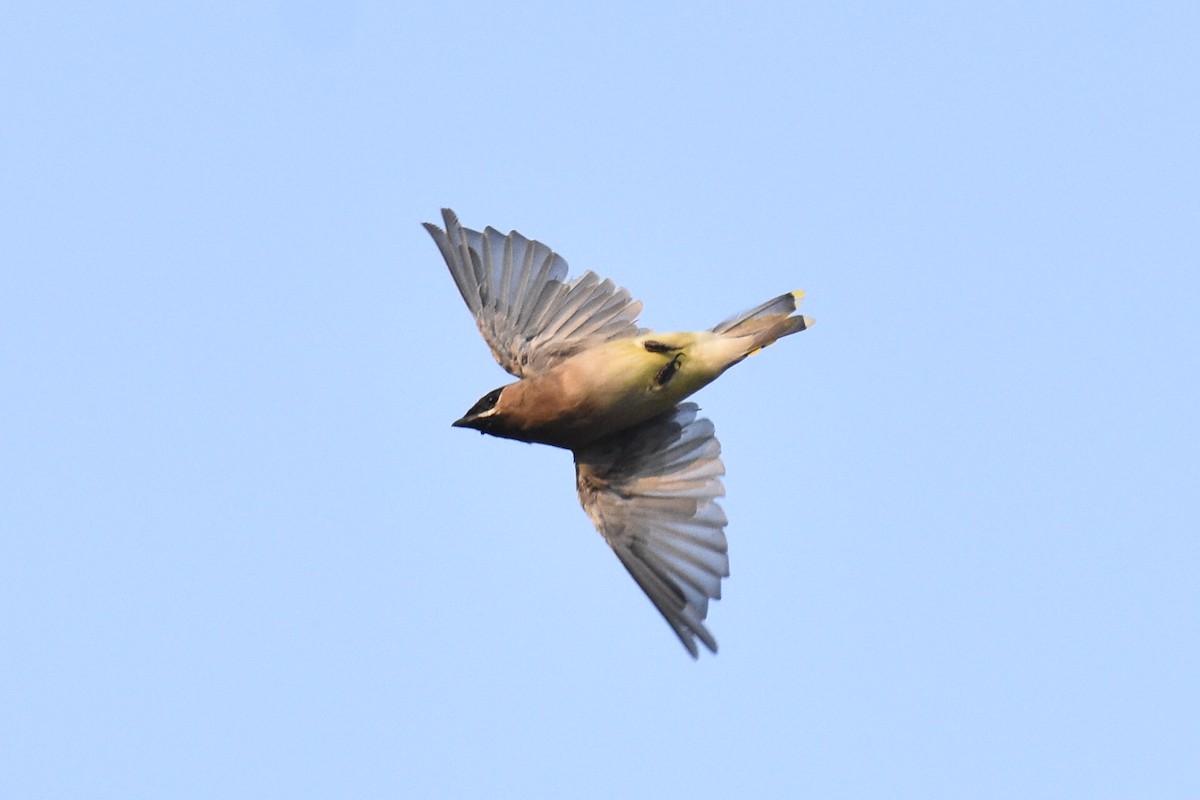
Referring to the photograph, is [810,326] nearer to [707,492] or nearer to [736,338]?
[736,338]

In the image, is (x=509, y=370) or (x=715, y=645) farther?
(x=509, y=370)

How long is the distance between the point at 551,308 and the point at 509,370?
17.5 inches

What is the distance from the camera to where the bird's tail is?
31.8ft

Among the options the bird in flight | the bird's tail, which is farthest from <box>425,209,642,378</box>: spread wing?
the bird's tail

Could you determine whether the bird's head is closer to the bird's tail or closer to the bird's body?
the bird's body

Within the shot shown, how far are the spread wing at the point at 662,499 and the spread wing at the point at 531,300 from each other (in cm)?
66

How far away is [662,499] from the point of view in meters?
9.78

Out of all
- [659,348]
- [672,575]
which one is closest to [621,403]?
[659,348]

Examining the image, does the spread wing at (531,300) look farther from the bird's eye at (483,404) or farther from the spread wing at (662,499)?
the spread wing at (662,499)

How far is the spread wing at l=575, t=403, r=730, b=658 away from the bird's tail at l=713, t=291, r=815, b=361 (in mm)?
509

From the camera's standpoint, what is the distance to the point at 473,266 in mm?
9938

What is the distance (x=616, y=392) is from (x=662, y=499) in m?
0.84

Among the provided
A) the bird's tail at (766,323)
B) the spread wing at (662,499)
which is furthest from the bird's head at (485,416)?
the bird's tail at (766,323)

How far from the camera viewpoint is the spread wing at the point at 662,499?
9.43 meters
